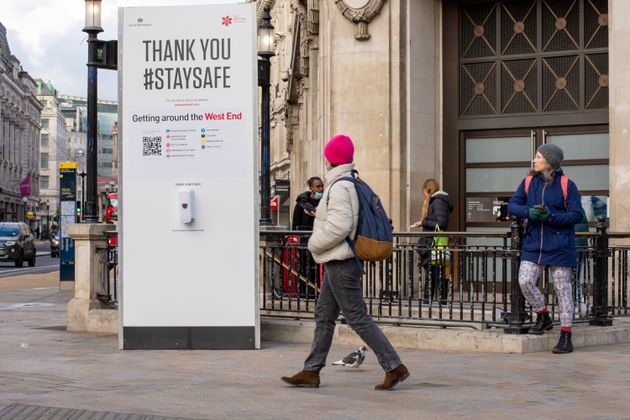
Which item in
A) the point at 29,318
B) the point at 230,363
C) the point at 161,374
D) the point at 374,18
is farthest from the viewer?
the point at 374,18

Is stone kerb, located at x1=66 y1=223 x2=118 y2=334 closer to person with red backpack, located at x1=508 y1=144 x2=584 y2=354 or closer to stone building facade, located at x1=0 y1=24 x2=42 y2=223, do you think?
person with red backpack, located at x1=508 y1=144 x2=584 y2=354

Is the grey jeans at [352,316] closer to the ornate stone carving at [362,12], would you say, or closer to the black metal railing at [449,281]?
the black metal railing at [449,281]

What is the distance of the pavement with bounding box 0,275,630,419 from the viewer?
301 inches

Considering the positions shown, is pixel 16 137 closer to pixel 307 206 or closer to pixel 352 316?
pixel 307 206

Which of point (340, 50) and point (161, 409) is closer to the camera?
point (161, 409)

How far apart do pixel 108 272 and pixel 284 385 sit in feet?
16.0

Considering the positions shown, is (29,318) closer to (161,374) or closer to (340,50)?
(340,50)

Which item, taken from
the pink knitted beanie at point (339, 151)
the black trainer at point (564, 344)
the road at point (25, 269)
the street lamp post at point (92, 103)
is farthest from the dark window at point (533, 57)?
the road at point (25, 269)

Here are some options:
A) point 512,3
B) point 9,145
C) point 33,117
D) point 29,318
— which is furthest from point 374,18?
point 33,117

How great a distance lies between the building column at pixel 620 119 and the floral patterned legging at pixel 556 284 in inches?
185

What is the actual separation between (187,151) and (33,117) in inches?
6071

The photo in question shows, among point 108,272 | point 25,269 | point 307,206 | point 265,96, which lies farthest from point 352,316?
point 25,269

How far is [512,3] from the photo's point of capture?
17.1 meters

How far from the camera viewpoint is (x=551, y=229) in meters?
10.6
